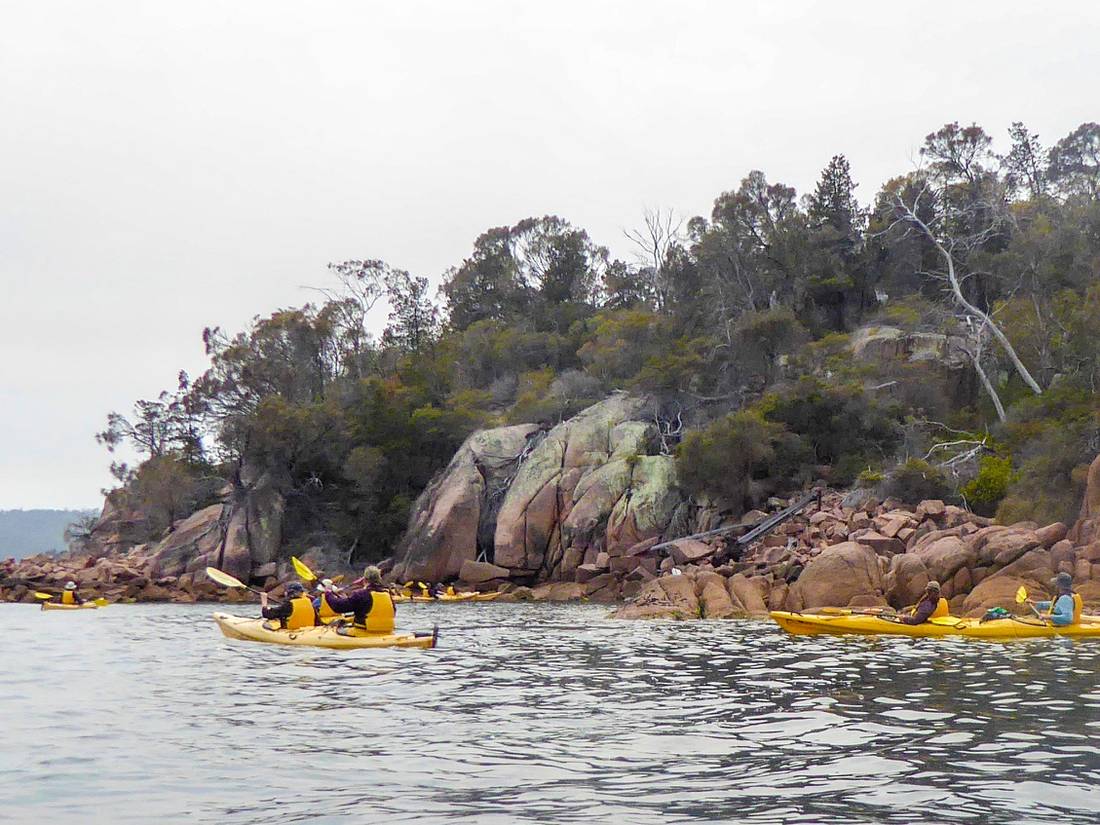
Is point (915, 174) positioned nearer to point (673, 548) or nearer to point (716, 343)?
point (716, 343)

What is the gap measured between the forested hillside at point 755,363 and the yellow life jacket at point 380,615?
19.4 metres

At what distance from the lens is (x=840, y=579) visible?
Result: 2545 centimetres

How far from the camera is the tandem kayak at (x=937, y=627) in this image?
63.9ft

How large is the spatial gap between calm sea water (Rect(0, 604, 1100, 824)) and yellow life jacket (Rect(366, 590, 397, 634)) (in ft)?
2.07

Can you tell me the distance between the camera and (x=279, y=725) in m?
10.7

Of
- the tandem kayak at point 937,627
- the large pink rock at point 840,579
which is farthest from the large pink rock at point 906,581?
the tandem kayak at point 937,627

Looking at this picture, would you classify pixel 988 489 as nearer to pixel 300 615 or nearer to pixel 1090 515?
pixel 1090 515

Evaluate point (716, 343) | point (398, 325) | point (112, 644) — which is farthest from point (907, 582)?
point (398, 325)

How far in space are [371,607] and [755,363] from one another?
31.4 meters

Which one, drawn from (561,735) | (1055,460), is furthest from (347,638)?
(1055,460)

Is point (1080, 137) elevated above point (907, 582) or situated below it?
above

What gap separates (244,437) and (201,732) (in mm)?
41503

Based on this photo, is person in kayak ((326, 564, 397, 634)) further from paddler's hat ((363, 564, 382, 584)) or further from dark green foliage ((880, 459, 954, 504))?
dark green foliage ((880, 459, 954, 504))

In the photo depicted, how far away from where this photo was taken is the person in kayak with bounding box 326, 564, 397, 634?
18.7 meters
